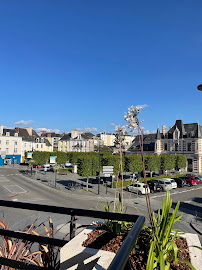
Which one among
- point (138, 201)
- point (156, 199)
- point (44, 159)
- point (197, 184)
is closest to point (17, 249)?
point (138, 201)

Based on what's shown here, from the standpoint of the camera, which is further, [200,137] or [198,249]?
[200,137]

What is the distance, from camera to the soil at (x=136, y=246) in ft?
8.96

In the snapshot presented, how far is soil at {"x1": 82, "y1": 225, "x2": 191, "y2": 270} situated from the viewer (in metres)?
2.73

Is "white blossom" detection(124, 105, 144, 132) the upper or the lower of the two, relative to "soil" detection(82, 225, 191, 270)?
upper

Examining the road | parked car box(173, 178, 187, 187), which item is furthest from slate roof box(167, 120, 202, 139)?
the road

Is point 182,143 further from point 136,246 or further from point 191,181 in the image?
point 136,246

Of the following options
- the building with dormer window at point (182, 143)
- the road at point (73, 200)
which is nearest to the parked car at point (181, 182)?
the road at point (73, 200)

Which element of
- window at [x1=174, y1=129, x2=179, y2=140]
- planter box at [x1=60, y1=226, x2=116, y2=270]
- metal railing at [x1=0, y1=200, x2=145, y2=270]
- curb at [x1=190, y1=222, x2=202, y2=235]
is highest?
window at [x1=174, y1=129, x2=179, y2=140]

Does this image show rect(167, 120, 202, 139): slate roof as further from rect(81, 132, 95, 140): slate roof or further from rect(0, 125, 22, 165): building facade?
rect(0, 125, 22, 165): building facade

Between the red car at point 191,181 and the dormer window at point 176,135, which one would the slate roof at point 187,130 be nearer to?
the dormer window at point 176,135

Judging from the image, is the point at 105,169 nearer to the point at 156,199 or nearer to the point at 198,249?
the point at 156,199

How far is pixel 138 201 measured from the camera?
73.8 ft

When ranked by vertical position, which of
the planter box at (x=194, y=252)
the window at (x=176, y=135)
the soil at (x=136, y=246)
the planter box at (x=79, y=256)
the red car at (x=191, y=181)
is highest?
the window at (x=176, y=135)

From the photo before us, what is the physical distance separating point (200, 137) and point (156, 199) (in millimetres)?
31620
